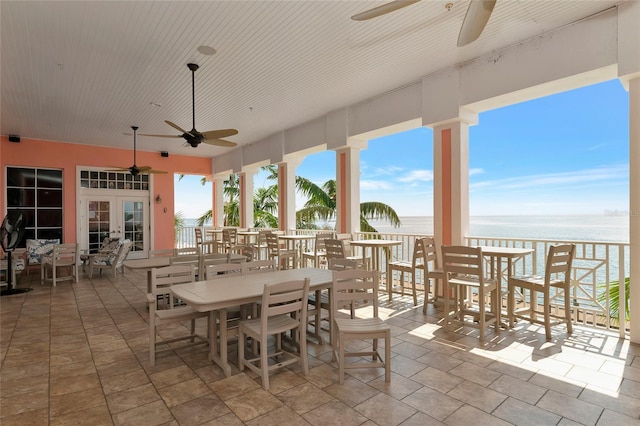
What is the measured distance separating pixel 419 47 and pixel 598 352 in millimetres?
3692

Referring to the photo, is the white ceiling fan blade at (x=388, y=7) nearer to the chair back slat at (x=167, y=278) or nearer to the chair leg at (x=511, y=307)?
the chair back slat at (x=167, y=278)

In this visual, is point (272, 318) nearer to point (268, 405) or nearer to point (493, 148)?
point (268, 405)

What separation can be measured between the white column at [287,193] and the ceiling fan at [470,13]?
6.26 metres

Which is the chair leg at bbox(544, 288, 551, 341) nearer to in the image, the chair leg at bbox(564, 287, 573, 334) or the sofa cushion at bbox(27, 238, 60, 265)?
the chair leg at bbox(564, 287, 573, 334)

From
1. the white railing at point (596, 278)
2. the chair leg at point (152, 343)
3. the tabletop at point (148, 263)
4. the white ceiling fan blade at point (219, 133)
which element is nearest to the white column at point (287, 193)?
the white ceiling fan blade at point (219, 133)

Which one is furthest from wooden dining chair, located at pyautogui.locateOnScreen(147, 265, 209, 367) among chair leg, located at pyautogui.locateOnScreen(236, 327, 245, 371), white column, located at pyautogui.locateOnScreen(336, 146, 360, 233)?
white column, located at pyautogui.locateOnScreen(336, 146, 360, 233)

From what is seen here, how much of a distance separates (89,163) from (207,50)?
7.31 m

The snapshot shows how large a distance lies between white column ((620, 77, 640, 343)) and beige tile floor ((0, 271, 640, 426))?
1.14ft

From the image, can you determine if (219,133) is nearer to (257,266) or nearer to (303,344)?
(257,266)

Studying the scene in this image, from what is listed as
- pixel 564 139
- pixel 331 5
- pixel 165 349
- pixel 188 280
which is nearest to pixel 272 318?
pixel 188 280

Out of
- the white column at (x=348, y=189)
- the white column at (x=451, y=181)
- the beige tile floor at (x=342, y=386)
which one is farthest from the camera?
the white column at (x=348, y=189)

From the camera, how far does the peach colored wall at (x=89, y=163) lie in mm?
8492

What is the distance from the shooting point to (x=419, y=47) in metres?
4.20

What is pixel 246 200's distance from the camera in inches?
403
